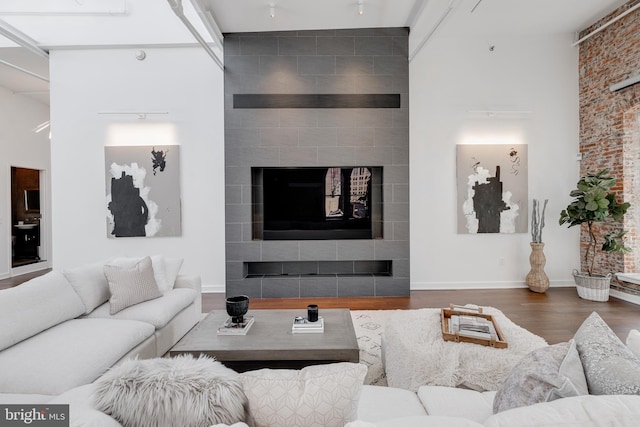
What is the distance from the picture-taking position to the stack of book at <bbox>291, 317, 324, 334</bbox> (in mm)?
2346

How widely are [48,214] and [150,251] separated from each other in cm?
392

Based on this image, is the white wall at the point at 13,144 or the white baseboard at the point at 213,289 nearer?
the white baseboard at the point at 213,289

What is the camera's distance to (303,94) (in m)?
4.52

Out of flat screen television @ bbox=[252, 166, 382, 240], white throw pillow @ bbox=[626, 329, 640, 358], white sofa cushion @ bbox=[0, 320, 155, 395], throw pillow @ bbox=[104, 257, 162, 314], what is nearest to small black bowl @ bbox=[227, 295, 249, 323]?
white sofa cushion @ bbox=[0, 320, 155, 395]

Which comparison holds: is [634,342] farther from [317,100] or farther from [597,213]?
[317,100]

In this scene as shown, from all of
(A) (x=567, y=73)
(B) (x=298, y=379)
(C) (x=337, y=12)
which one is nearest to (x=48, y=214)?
(C) (x=337, y=12)

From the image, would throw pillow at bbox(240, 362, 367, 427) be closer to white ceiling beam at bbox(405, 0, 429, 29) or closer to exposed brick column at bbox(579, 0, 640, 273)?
white ceiling beam at bbox(405, 0, 429, 29)

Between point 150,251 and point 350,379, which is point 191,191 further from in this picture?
point 350,379

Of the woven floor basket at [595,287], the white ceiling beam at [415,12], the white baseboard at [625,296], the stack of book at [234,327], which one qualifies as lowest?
the white baseboard at [625,296]

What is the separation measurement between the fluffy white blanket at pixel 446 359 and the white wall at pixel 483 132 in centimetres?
A: 266

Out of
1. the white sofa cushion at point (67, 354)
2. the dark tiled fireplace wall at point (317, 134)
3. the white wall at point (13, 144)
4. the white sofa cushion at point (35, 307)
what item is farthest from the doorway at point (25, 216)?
the white sofa cushion at point (67, 354)

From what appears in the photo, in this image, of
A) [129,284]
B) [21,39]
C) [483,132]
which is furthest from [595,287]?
[21,39]

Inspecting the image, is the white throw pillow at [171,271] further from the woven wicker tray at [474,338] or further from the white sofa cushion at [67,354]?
the woven wicker tray at [474,338]

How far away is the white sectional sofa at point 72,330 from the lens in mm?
1705
